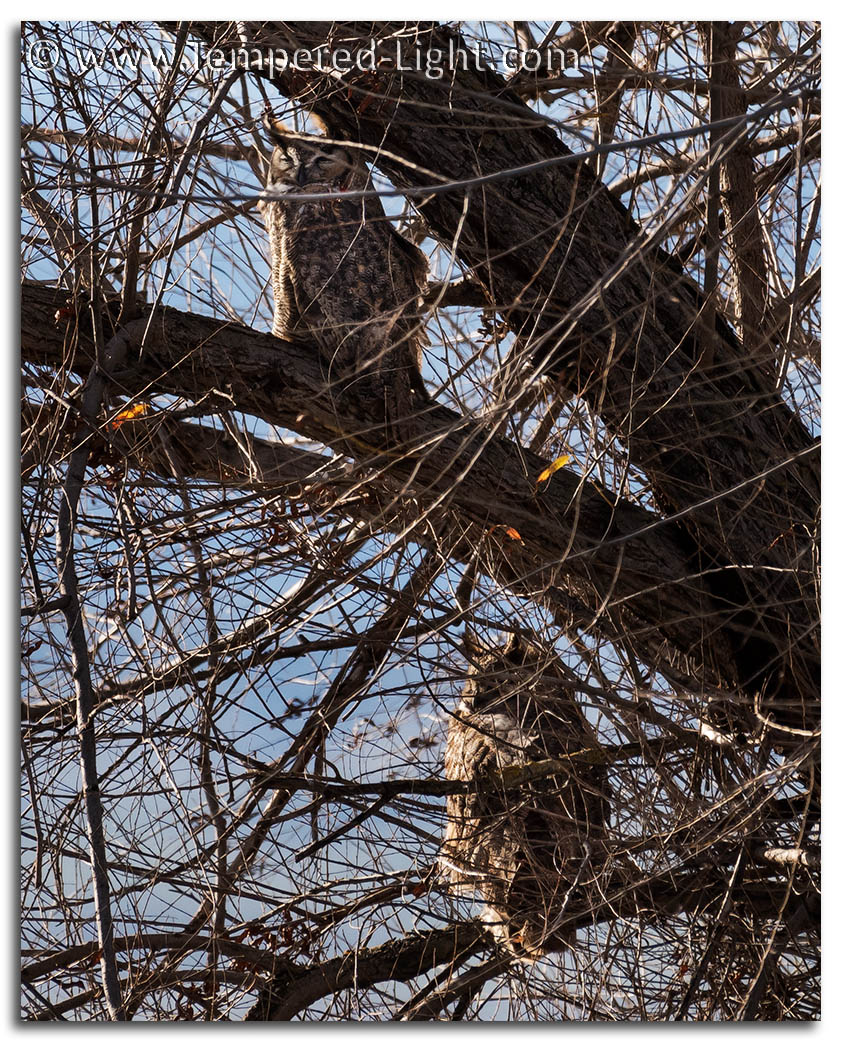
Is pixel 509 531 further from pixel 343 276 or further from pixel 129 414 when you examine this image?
pixel 129 414

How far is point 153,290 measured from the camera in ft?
7.49

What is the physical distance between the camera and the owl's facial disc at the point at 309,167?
2436mm

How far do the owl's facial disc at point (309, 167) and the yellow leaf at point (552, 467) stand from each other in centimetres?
89

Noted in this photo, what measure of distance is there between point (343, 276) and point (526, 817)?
49.3 inches

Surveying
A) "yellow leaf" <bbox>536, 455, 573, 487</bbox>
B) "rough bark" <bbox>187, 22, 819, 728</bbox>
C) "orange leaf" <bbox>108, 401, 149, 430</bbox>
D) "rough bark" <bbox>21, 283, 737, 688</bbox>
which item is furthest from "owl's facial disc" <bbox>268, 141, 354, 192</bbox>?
"yellow leaf" <bbox>536, 455, 573, 487</bbox>

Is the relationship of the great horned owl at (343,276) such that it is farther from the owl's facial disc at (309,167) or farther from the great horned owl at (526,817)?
the great horned owl at (526,817)

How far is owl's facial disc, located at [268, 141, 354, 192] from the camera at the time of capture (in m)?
2.44

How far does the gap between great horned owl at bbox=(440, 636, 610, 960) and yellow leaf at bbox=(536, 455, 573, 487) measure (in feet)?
1.14

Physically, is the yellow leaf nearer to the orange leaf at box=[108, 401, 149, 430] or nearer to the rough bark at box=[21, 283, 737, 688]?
the rough bark at box=[21, 283, 737, 688]

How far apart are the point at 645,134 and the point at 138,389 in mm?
1140

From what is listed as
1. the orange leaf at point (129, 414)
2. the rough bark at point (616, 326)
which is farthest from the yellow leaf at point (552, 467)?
the orange leaf at point (129, 414)

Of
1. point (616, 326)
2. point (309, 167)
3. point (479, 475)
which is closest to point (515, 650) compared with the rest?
point (479, 475)

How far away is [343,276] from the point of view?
7.45ft
